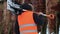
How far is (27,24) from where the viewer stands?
1.57 metres

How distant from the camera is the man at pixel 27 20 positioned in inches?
61.4

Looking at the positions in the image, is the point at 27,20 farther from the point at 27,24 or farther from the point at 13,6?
the point at 13,6

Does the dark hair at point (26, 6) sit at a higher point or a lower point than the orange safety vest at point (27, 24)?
higher

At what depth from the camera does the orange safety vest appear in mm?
1562

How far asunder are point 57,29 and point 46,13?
0.18m

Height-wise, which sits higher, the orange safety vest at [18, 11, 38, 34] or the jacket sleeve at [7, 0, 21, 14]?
the jacket sleeve at [7, 0, 21, 14]

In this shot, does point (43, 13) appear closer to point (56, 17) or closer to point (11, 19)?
point (56, 17)

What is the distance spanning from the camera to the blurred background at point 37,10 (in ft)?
5.11

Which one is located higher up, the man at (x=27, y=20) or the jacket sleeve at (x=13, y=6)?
the jacket sleeve at (x=13, y=6)

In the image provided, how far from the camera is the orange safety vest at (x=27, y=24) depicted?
1.56 m

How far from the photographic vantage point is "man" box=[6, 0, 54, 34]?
1561 mm

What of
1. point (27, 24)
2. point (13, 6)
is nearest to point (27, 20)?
point (27, 24)

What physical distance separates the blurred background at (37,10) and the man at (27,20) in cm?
6

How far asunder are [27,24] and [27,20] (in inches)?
1.5
